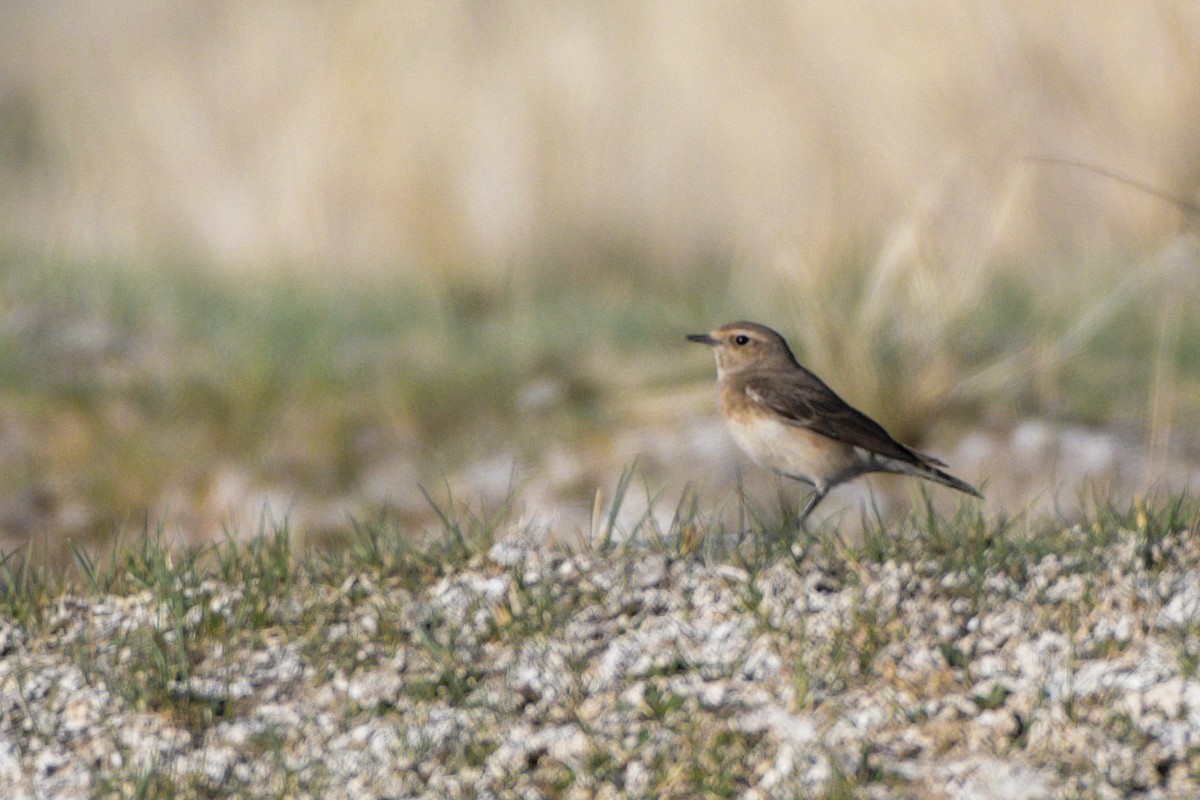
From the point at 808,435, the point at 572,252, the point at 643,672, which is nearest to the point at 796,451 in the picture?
the point at 808,435

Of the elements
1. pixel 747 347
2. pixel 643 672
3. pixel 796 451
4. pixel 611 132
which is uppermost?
pixel 611 132

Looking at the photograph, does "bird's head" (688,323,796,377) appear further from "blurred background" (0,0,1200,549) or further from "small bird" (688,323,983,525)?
"blurred background" (0,0,1200,549)

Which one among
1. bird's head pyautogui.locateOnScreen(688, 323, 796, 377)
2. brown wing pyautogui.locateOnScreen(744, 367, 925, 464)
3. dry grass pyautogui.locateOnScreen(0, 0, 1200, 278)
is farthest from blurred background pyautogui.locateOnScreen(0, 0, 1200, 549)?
brown wing pyautogui.locateOnScreen(744, 367, 925, 464)

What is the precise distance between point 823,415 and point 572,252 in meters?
6.85

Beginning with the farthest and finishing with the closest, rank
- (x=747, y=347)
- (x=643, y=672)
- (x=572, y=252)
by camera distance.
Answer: (x=572, y=252) < (x=747, y=347) < (x=643, y=672)

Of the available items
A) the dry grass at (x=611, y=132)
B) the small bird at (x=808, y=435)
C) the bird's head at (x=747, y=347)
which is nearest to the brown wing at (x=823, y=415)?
the small bird at (x=808, y=435)

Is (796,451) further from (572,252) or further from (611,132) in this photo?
(611,132)

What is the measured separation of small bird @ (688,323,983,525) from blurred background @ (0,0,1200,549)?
27.5 inches

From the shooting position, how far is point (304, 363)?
9.24 m

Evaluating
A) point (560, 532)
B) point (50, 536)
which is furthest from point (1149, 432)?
point (50, 536)

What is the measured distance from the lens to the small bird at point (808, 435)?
17.7 feet

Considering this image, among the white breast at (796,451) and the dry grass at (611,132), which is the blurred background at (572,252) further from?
the white breast at (796,451)

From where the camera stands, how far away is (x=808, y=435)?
543cm

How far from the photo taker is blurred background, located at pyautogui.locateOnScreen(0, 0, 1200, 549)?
8.24 metres
